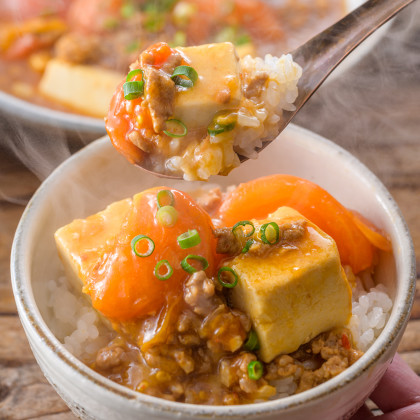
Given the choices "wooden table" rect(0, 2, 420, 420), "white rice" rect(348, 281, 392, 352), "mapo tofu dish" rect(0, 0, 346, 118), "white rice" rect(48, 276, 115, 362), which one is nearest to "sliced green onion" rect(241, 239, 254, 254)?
"white rice" rect(348, 281, 392, 352)

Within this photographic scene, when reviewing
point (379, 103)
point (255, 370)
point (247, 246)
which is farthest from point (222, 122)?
point (379, 103)

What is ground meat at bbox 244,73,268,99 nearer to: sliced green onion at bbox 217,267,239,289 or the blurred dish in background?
sliced green onion at bbox 217,267,239,289

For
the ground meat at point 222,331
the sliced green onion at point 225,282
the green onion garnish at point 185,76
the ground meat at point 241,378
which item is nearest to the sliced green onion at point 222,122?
the green onion garnish at point 185,76

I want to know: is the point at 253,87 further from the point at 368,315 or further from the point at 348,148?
the point at 348,148

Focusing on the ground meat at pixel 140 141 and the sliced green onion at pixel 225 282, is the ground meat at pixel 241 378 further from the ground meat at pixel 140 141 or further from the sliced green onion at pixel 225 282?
the ground meat at pixel 140 141

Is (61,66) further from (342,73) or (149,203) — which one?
(149,203)

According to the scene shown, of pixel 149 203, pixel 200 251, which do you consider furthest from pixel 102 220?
pixel 200 251
